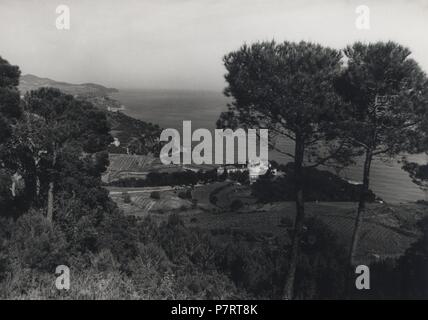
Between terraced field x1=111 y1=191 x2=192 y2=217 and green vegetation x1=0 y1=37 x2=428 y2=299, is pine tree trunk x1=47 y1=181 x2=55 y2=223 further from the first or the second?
terraced field x1=111 y1=191 x2=192 y2=217

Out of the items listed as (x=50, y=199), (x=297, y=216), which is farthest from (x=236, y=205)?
(x=297, y=216)

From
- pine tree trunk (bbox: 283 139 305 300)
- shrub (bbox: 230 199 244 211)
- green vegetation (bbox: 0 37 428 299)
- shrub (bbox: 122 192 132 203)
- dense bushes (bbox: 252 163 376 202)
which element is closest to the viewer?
green vegetation (bbox: 0 37 428 299)

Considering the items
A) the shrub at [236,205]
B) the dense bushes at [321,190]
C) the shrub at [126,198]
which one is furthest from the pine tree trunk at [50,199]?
the shrub at [126,198]

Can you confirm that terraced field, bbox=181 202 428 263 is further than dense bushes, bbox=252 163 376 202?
No

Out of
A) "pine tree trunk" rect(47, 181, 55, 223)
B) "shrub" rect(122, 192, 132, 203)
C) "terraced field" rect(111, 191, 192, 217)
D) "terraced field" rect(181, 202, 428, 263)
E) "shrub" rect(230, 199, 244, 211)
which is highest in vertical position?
"pine tree trunk" rect(47, 181, 55, 223)

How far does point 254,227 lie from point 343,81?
1116 centimetres

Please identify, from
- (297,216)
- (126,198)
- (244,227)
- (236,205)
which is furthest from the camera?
(126,198)

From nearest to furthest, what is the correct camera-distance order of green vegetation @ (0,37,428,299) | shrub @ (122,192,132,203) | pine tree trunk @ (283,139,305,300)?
green vegetation @ (0,37,428,299)
pine tree trunk @ (283,139,305,300)
shrub @ (122,192,132,203)

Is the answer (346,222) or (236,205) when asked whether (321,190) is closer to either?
(346,222)

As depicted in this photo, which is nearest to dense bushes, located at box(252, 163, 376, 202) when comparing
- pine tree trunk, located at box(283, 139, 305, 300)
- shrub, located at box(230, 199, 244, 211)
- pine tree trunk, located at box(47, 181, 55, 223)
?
shrub, located at box(230, 199, 244, 211)

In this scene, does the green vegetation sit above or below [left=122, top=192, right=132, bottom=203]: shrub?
above

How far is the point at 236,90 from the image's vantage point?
11.3 metres
